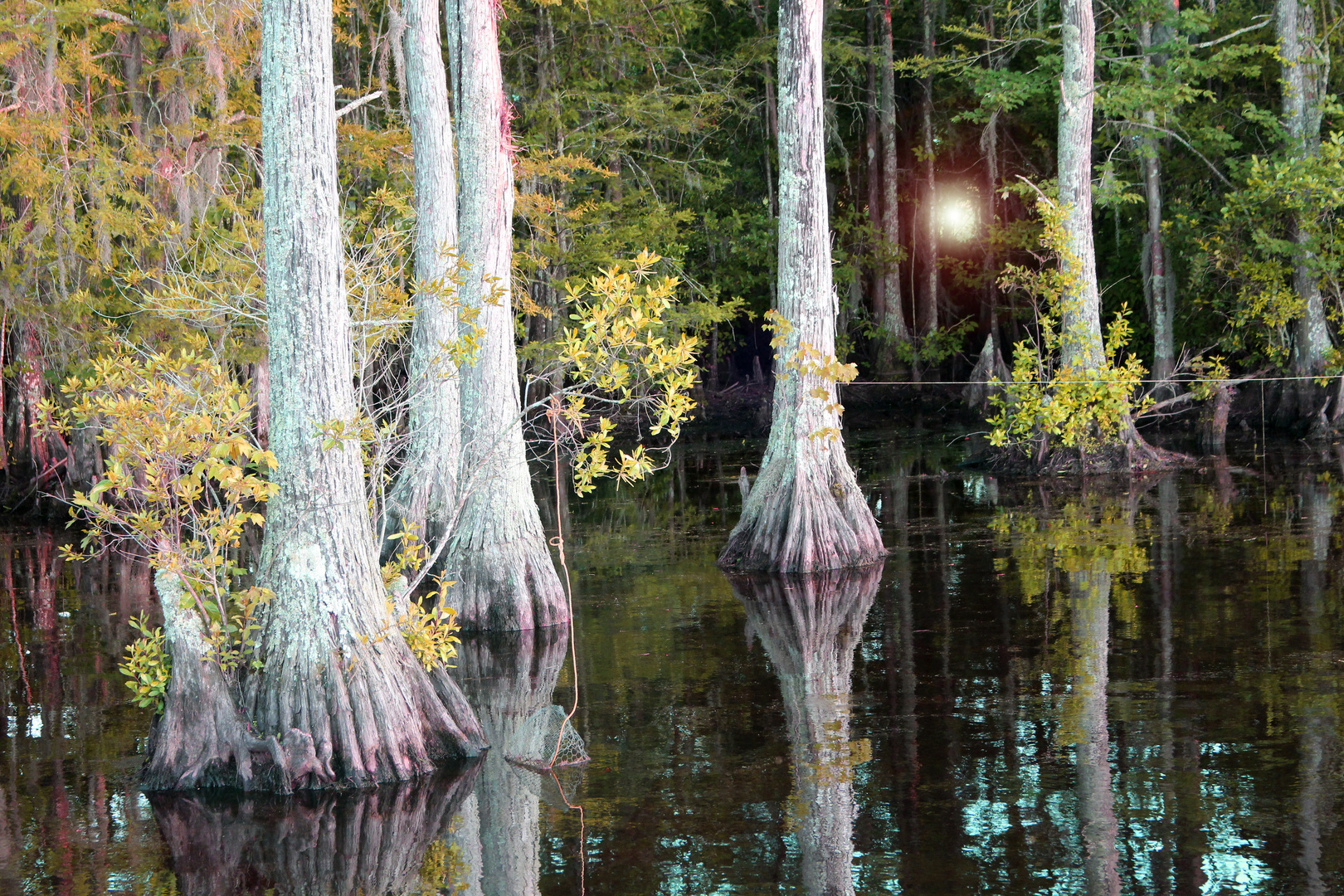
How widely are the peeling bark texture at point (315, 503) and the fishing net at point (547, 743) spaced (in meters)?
0.49

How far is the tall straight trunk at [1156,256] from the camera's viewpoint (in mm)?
20000

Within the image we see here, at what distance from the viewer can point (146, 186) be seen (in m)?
17.0

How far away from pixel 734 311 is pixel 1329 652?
698 inches

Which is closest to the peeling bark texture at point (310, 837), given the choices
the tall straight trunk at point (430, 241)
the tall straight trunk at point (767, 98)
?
the tall straight trunk at point (430, 241)

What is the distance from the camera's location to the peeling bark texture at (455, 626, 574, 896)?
17.4 ft

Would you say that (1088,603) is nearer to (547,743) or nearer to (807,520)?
(807,520)

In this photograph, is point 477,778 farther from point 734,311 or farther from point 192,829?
point 734,311

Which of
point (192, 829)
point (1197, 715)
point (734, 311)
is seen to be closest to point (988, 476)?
point (734, 311)

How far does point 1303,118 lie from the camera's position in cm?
1872

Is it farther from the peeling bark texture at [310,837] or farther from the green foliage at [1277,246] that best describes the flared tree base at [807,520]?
the green foliage at [1277,246]

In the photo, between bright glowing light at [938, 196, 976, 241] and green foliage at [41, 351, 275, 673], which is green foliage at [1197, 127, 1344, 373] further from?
green foliage at [41, 351, 275, 673]

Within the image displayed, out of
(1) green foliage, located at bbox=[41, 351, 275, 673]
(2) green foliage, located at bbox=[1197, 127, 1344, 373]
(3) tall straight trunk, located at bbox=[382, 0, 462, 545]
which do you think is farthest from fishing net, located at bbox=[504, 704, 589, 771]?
(2) green foliage, located at bbox=[1197, 127, 1344, 373]

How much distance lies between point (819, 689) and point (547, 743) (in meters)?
1.80

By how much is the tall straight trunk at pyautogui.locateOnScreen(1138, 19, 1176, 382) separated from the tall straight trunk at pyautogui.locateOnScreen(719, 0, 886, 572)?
9473 mm
